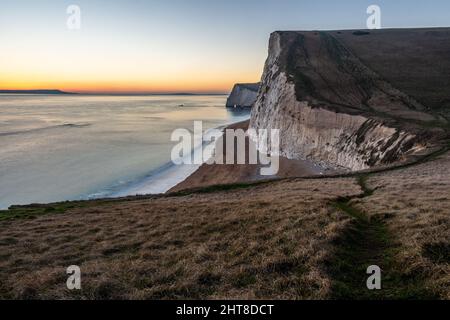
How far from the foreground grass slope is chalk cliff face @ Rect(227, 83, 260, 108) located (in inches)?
6179

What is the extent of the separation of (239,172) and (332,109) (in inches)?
562

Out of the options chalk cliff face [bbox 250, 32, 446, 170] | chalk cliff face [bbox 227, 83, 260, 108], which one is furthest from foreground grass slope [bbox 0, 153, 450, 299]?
chalk cliff face [bbox 227, 83, 260, 108]

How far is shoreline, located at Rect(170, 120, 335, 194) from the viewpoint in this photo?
1544 inches

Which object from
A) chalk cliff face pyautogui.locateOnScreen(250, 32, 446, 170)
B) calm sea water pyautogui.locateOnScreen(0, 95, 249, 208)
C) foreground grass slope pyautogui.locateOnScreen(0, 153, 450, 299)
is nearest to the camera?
foreground grass slope pyautogui.locateOnScreen(0, 153, 450, 299)

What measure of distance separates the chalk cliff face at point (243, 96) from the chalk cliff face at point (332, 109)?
92830 millimetres

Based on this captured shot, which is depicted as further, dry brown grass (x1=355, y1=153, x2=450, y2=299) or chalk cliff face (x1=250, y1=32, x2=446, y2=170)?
chalk cliff face (x1=250, y1=32, x2=446, y2=170)

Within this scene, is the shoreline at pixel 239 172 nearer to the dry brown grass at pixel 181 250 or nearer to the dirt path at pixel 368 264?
the dry brown grass at pixel 181 250

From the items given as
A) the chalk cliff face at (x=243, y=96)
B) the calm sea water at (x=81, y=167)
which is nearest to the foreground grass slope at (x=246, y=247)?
the calm sea water at (x=81, y=167)

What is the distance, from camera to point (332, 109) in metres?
43.8

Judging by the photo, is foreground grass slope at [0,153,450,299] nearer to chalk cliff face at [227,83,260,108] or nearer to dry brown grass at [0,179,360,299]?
dry brown grass at [0,179,360,299]

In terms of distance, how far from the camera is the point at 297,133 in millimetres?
48750

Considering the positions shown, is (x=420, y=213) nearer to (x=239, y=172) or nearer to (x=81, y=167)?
(x=239, y=172)

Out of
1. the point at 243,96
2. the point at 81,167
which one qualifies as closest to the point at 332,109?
the point at 81,167
